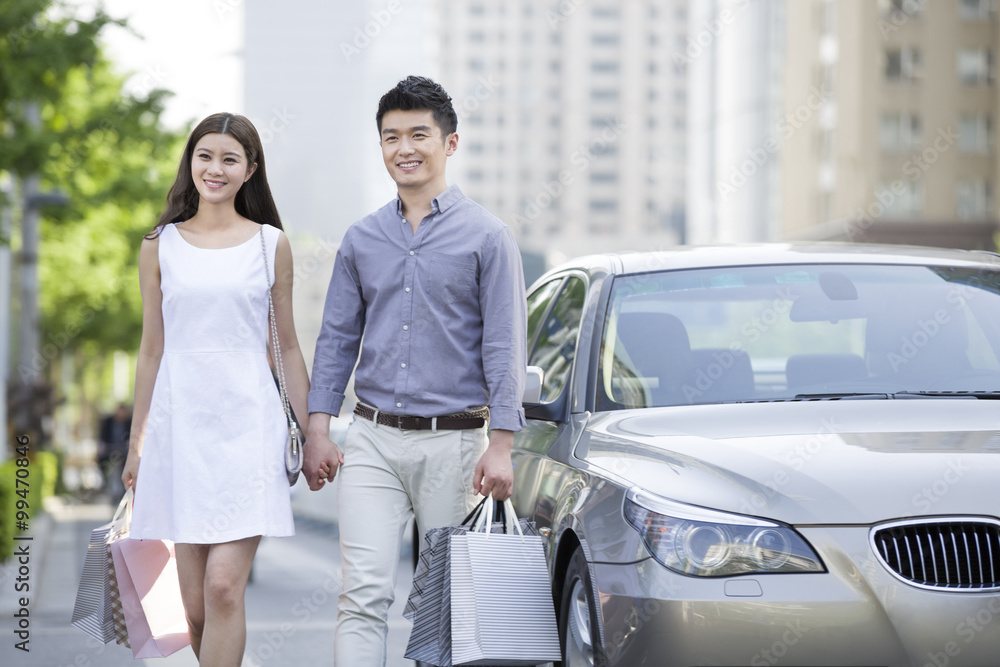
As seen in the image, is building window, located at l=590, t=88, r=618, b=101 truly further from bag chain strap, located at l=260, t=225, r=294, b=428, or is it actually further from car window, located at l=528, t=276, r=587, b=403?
bag chain strap, located at l=260, t=225, r=294, b=428

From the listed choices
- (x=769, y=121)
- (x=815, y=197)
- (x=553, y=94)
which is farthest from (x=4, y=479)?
(x=553, y=94)

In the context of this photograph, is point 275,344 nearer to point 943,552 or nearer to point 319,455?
point 319,455

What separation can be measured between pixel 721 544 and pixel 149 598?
1.93 metres

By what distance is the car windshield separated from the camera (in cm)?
445

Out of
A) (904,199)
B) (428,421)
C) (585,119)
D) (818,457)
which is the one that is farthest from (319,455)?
(585,119)

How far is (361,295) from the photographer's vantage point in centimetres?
436

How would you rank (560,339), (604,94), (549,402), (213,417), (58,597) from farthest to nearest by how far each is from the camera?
(604,94) < (58,597) < (560,339) < (549,402) < (213,417)

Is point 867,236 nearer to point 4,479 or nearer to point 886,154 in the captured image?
point 886,154

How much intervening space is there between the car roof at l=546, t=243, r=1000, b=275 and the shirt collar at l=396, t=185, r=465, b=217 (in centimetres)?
80

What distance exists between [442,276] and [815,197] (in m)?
59.6

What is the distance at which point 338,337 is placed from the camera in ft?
14.1

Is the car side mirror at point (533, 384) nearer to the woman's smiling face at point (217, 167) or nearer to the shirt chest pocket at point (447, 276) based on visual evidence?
the shirt chest pocket at point (447, 276)

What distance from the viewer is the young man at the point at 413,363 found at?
162 inches

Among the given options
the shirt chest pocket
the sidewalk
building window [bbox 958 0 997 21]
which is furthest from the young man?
building window [bbox 958 0 997 21]
